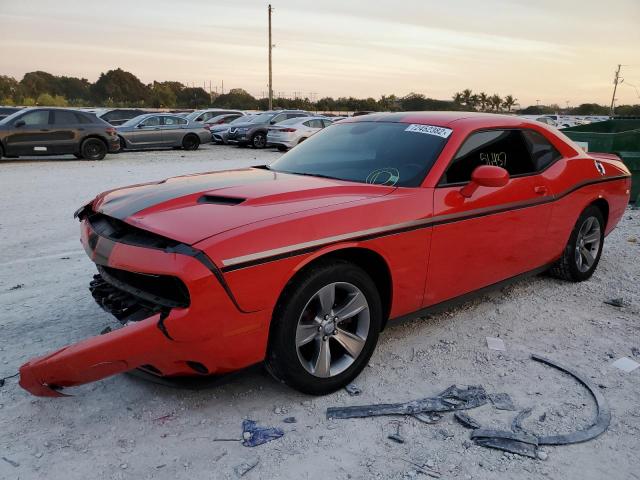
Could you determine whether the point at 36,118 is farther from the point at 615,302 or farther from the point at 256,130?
the point at 615,302

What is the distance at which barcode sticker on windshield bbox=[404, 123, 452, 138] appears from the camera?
3707 mm

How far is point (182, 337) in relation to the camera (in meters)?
2.43

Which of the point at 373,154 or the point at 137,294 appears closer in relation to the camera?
the point at 137,294

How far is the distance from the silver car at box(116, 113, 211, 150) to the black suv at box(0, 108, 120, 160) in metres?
2.58

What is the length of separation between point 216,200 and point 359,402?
1.39 meters

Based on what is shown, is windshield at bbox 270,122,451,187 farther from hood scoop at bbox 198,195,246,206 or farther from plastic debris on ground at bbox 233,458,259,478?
plastic debris on ground at bbox 233,458,259,478

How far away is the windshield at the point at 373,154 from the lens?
138 inches

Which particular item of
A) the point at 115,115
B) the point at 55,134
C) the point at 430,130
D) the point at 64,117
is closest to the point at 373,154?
the point at 430,130

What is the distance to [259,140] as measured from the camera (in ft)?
69.3

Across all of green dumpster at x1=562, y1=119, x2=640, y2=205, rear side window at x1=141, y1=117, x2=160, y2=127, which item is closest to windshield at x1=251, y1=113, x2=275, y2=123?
rear side window at x1=141, y1=117, x2=160, y2=127

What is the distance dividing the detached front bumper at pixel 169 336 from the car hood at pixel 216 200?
18 cm

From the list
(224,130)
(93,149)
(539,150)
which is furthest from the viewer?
(224,130)

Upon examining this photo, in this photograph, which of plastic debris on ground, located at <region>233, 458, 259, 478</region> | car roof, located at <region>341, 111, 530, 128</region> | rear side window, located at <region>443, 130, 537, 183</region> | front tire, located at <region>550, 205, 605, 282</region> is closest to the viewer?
plastic debris on ground, located at <region>233, 458, 259, 478</region>

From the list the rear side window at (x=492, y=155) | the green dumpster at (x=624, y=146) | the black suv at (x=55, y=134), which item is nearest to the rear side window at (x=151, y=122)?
the black suv at (x=55, y=134)
